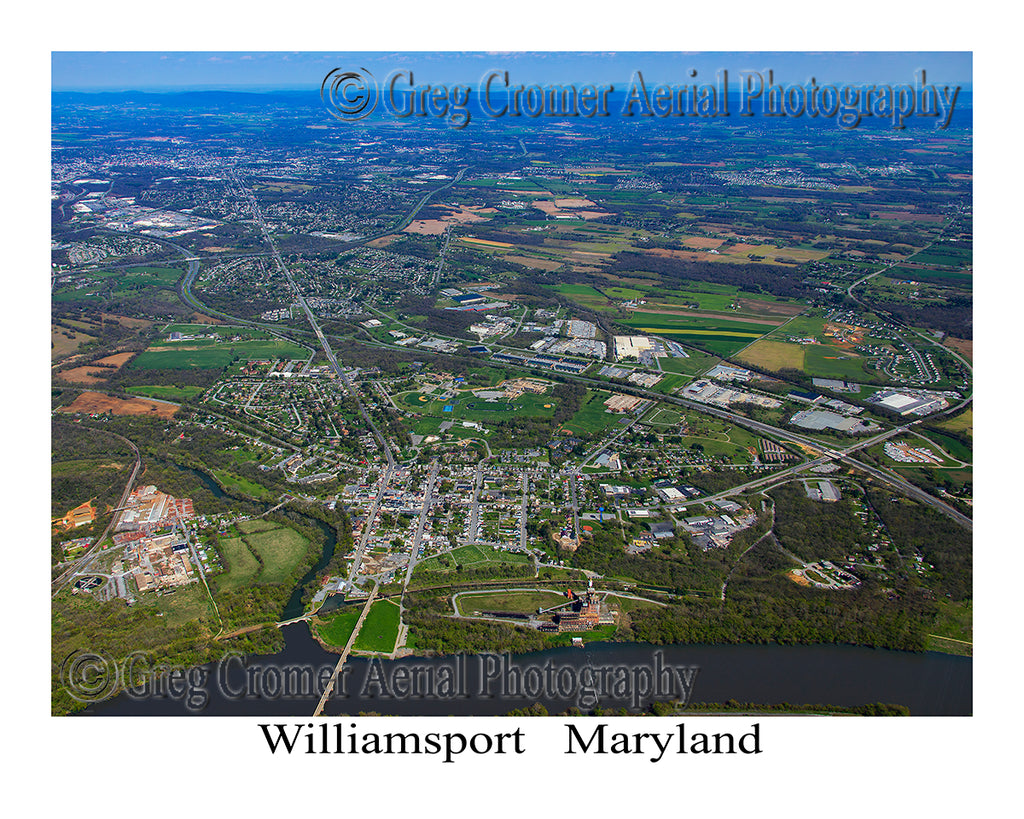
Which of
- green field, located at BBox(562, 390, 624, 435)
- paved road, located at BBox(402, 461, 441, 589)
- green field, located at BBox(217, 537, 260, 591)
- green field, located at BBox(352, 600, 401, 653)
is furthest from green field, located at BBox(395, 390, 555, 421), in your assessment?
green field, located at BBox(352, 600, 401, 653)

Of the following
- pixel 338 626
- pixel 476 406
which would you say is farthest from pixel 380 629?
pixel 476 406

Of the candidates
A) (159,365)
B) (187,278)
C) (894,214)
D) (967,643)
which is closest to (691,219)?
(894,214)

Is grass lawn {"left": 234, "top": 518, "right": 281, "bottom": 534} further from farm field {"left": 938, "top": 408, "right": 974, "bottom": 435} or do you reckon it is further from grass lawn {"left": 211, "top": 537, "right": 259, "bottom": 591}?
farm field {"left": 938, "top": 408, "right": 974, "bottom": 435}

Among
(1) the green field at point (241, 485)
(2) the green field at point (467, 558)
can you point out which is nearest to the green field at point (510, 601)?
(2) the green field at point (467, 558)

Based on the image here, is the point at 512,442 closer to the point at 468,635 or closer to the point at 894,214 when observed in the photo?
the point at 468,635

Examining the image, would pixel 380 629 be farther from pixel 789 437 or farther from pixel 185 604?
pixel 789 437

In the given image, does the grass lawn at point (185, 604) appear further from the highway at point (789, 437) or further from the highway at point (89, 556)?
the highway at point (789, 437)

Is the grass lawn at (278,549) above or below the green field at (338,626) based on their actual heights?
above
